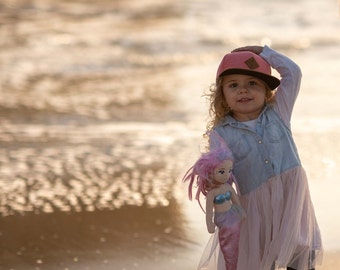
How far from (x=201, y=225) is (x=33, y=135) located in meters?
3.01

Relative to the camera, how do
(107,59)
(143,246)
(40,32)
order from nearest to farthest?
(143,246) < (107,59) < (40,32)

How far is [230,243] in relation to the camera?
4805mm

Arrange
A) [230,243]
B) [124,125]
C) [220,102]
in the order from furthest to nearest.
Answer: [124,125] < [220,102] < [230,243]

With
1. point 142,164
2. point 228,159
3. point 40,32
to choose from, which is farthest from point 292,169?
point 40,32

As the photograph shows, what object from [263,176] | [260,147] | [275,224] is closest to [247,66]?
[260,147]

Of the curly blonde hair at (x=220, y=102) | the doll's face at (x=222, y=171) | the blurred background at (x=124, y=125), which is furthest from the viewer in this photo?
the blurred background at (x=124, y=125)

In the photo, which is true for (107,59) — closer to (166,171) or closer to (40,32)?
(40,32)

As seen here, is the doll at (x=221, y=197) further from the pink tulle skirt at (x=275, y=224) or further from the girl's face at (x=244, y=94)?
the girl's face at (x=244, y=94)

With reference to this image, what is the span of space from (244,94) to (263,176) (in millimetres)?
382

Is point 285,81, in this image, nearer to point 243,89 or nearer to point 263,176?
point 243,89

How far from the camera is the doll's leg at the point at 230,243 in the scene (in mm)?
4793

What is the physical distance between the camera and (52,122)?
10.0m

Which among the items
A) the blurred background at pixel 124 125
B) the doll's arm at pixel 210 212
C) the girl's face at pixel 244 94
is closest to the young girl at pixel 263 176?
the girl's face at pixel 244 94

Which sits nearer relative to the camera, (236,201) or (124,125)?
(236,201)
